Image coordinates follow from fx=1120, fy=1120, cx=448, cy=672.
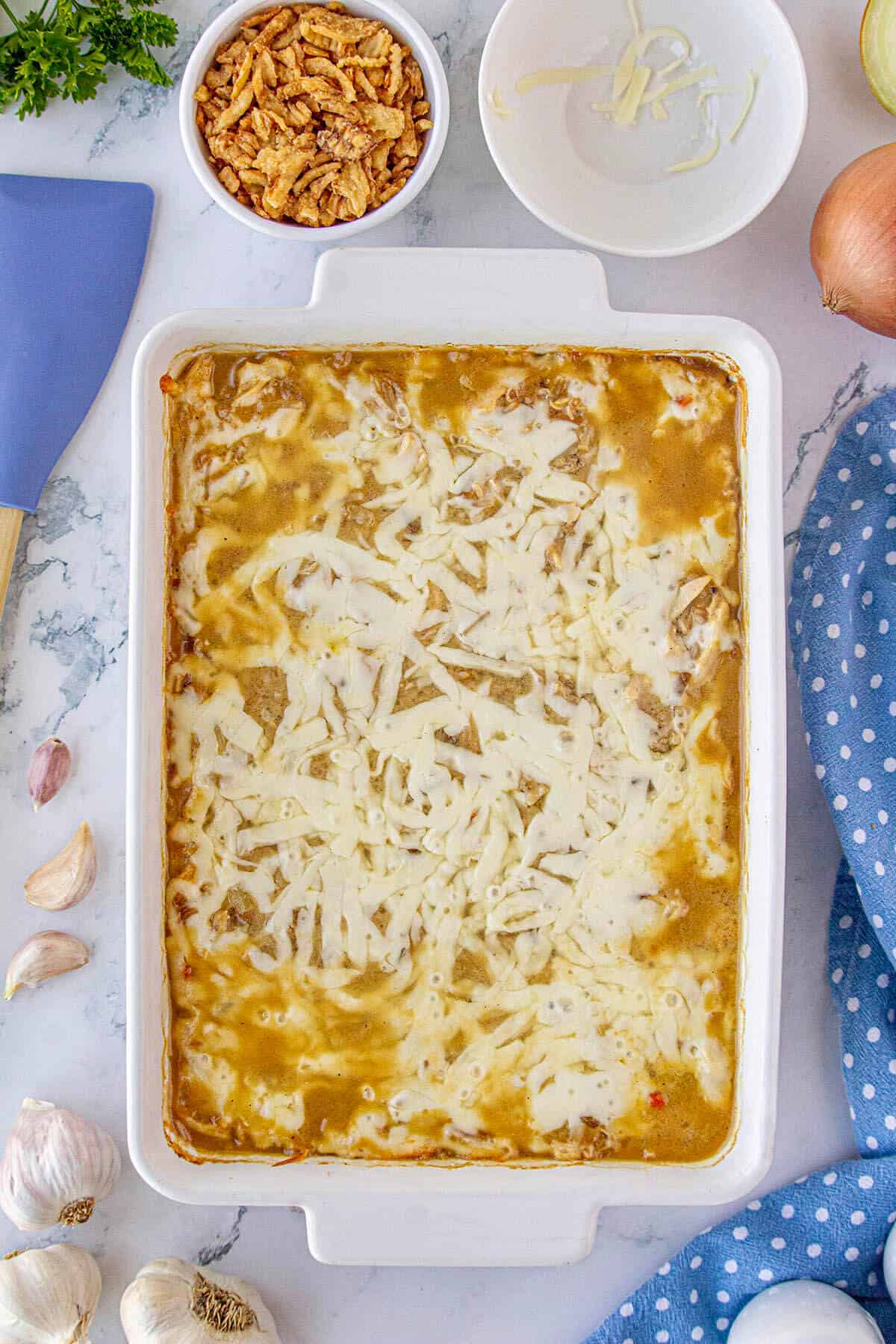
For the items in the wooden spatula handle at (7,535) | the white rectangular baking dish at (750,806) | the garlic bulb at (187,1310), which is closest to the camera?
the white rectangular baking dish at (750,806)

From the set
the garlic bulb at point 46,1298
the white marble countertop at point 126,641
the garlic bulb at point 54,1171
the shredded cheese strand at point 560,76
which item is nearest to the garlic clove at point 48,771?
the white marble countertop at point 126,641

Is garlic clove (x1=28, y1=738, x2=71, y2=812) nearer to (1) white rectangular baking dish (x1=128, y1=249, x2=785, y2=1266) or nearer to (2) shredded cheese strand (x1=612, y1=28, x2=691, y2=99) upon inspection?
(1) white rectangular baking dish (x1=128, y1=249, x2=785, y2=1266)

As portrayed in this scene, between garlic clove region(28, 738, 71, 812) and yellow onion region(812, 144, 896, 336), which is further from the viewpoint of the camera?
garlic clove region(28, 738, 71, 812)

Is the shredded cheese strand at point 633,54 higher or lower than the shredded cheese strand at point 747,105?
higher

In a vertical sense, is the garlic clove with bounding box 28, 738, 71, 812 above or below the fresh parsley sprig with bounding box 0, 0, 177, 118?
below

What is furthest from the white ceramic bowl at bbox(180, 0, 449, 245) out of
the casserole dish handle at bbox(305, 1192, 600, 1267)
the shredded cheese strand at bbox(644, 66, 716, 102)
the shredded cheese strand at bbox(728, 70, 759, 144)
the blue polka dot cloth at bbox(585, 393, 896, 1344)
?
the casserole dish handle at bbox(305, 1192, 600, 1267)

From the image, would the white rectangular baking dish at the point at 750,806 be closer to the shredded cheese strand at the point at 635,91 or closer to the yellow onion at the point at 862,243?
the yellow onion at the point at 862,243

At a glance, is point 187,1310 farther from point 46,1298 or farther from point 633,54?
point 633,54

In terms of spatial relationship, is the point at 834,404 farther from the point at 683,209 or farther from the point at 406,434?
the point at 406,434
